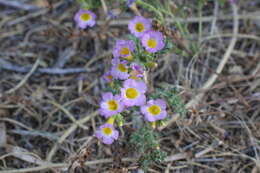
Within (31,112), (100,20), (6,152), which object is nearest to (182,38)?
(100,20)

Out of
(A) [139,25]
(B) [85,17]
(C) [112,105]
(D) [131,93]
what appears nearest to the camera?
(D) [131,93]

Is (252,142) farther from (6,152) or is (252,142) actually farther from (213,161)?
(6,152)

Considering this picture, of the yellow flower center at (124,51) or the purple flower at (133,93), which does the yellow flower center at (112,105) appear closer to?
the purple flower at (133,93)

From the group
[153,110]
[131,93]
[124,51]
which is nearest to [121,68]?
[124,51]

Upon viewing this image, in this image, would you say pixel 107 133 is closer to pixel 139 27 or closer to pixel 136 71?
pixel 136 71

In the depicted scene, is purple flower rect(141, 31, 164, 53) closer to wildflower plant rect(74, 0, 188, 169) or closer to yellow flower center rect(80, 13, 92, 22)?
wildflower plant rect(74, 0, 188, 169)

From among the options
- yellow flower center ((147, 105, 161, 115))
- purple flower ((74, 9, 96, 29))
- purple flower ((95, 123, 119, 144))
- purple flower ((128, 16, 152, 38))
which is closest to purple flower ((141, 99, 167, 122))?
yellow flower center ((147, 105, 161, 115))
